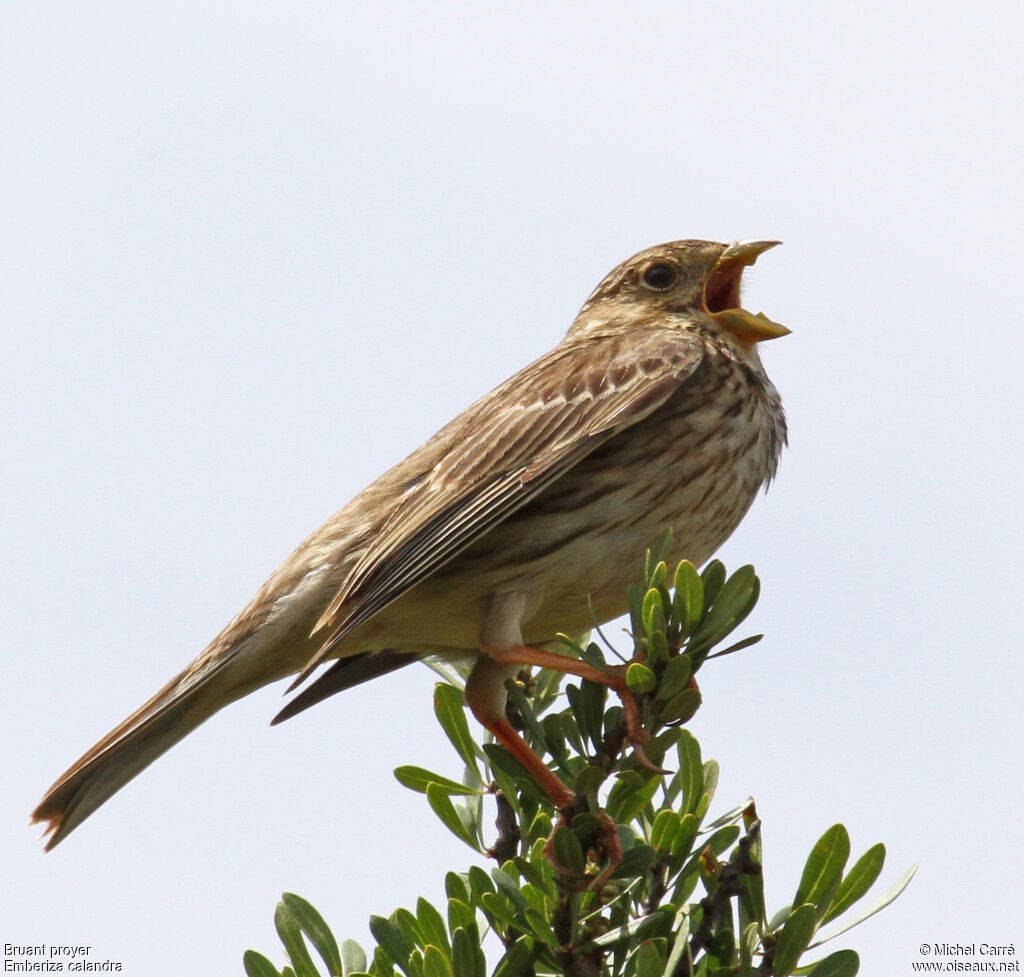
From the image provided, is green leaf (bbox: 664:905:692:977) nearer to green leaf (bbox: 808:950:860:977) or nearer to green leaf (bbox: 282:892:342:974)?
green leaf (bbox: 808:950:860:977)

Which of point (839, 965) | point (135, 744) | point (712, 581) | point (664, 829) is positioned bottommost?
point (839, 965)

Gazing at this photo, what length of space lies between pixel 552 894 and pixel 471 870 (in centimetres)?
20

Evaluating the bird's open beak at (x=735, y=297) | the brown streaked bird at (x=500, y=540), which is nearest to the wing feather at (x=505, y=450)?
the brown streaked bird at (x=500, y=540)

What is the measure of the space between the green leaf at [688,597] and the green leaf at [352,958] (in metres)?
1.10

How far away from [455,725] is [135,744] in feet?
5.32

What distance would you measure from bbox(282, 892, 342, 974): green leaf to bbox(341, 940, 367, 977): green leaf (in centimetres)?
4

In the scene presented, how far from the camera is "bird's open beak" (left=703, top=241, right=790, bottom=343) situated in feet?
20.1

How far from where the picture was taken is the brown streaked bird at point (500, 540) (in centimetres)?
504

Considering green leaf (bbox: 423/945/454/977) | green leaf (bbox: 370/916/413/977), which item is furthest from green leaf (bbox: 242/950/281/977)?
green leaf (bbox: 423/945/454/977)

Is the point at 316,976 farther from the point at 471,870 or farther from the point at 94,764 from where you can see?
the point at 94,764

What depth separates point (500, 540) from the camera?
5.17 meters

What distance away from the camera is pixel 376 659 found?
5637 millimetres

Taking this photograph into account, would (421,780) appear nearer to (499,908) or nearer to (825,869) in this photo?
(499,908)

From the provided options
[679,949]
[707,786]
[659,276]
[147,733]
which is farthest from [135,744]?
[659,276]
